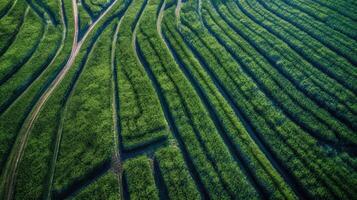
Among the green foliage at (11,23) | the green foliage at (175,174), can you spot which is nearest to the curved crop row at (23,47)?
the green foliage at (11,23)

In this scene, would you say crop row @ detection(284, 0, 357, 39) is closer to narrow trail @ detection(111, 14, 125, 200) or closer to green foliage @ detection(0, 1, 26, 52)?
narrow trail @ detection(111, 14, 125, 200)

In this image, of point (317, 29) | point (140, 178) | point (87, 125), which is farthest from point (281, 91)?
point (87, 125)

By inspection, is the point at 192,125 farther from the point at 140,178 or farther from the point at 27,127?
the point at 27,127

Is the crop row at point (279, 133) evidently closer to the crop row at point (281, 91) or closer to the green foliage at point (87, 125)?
the crop row at point (281, 91)

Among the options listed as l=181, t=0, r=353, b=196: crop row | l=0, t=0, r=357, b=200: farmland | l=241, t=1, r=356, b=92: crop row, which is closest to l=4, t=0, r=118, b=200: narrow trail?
l=0, t=0, r=357, b=200: farmland

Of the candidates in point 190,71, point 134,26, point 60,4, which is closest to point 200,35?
point 190,71

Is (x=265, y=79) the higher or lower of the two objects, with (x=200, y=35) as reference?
lower

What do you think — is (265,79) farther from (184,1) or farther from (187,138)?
(184,1)
